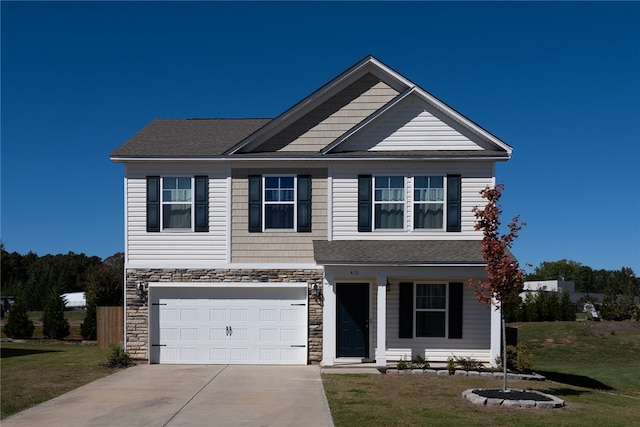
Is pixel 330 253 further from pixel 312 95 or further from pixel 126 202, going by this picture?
pixel 126 202

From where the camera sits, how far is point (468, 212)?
18969 mm

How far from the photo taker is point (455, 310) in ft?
61.4

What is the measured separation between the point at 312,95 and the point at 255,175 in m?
3.05

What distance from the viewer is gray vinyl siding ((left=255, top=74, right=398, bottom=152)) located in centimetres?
1950

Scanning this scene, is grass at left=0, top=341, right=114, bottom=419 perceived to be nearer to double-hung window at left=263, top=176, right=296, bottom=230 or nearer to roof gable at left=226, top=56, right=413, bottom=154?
double-hung window at left=263, top=176, right=296, bottom=230

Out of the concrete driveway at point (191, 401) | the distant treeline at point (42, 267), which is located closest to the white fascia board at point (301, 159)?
the concrete driveway at point (191, 401)

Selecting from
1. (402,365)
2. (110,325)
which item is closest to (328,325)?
(402,365)

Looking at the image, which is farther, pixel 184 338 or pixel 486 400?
pixel 184 338

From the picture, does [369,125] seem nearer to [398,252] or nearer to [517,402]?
[398,252]

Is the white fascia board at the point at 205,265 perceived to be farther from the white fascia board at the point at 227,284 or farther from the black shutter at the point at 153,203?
the black shutter at the point at 153,203

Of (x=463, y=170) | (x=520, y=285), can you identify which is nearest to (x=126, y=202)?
(x=463, y=170)

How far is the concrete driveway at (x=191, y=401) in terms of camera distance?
11258 millimetres

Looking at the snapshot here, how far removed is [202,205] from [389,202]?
5.77m

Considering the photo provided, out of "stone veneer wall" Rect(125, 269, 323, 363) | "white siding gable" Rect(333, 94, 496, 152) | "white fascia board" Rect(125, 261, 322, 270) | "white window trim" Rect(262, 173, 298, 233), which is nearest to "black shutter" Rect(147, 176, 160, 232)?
"white fascia board" Rect(125, 261, 322, 270)
